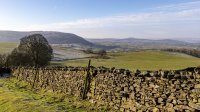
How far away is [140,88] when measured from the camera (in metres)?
21.0

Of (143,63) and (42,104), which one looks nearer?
(42,104)

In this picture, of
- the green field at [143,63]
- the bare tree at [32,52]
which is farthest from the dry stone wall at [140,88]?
the bare tree at [32,52]

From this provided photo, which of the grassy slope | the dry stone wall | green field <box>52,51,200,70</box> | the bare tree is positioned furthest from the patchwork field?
the dry stone wall

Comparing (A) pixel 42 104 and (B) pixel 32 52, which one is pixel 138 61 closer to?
(B) pixel 32 52

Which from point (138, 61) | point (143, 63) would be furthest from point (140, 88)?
point (138, 61)

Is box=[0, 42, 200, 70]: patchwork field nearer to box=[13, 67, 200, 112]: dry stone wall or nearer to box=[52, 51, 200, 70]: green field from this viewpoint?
box=[52, 51, 200, 70]: green field

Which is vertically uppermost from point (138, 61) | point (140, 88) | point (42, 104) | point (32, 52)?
point (140, 88)

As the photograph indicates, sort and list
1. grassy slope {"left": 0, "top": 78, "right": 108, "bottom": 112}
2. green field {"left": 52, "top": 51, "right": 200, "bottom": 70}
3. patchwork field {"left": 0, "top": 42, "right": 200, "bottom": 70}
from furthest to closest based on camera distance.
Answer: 1. patchwork field {"left": 0, "top": 42, "right": 200, "bottom": 70}
2. green field {"left": 52, "top": 51, "right": 200, "bottom": 70}
3. grassy slope {"left": 0, "top": 78, "right": 108, "bottom": 112}

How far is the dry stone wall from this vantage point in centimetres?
1738

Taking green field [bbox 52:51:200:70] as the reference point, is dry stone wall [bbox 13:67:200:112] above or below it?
above

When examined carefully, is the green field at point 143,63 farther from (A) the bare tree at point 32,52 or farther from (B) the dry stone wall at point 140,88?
(B) the dry stone wall at point 140,88

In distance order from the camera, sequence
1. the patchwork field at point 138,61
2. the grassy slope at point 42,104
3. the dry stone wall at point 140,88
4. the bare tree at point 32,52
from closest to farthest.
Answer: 1. the dry stone wall at point 140,88
2. the grassy slope at point 42,104
3. the bare tree at point 32,52
4. the patchwork field at point 138,61

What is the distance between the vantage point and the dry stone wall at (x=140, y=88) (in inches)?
684

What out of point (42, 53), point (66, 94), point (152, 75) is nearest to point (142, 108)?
point (152, 75)
